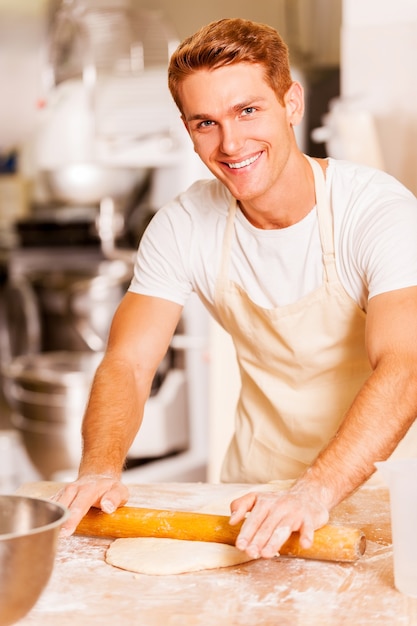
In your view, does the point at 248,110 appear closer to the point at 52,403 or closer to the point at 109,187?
the point at 52,403

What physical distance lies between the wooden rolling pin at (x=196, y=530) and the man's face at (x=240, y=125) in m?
0.59

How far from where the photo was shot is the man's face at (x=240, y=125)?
4.89 ft

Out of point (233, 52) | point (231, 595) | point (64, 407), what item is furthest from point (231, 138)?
point (64, 407)

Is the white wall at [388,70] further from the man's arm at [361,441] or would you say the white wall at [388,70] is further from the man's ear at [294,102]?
the man's arm at [361,441]

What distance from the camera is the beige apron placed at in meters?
1.66

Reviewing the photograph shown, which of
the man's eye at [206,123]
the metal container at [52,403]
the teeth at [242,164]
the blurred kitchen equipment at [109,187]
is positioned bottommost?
the metal container at [52,403]

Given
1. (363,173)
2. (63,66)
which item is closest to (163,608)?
(363,173)

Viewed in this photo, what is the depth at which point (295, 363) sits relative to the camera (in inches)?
68.3

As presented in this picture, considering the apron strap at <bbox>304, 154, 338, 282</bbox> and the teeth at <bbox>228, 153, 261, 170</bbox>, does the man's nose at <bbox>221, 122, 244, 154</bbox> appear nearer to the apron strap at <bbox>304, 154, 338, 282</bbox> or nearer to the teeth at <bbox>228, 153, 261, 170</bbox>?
the teeth at <bbox>228, 153, 261, 170</bbox>

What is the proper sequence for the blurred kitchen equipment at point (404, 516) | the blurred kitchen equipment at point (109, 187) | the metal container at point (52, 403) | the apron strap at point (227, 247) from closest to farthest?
1. the blurred kitchen equipment at point (404, 516)
2. the apron strap at point (227, 247)
3. the blurred kitchen equipment at point (109, 187)
4. the metal container at point (52, 403)

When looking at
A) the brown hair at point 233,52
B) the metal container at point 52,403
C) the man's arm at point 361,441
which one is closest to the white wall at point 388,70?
the brown hair at point 233,52

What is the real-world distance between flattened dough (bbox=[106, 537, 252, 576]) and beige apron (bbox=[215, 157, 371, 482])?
21.0 inches

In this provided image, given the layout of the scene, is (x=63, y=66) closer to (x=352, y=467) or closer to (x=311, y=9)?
(x=311, y=9)

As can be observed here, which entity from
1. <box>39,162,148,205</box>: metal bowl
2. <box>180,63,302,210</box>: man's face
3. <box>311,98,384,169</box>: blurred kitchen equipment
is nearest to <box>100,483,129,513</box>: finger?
<box>180,63,302,210</box>: man's face
